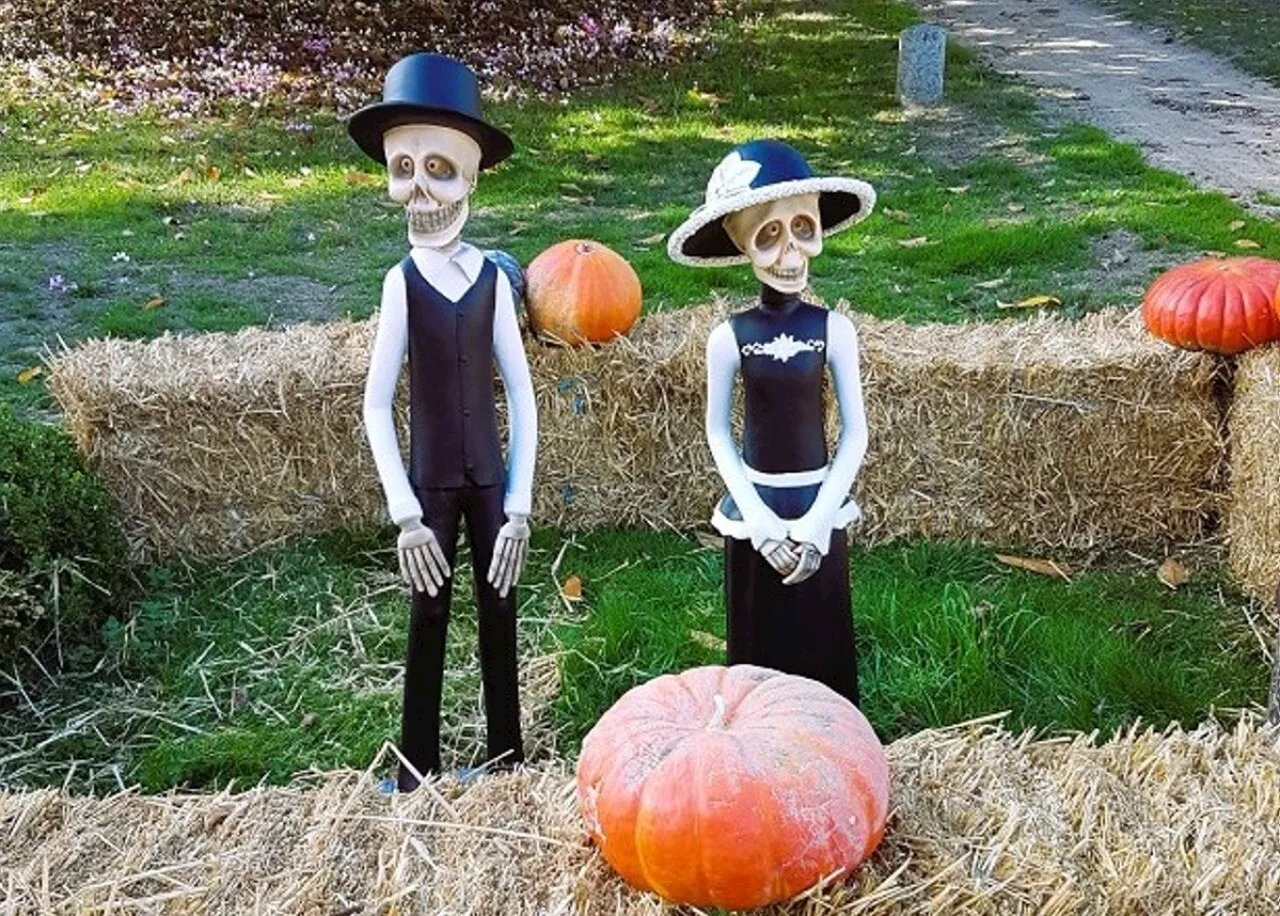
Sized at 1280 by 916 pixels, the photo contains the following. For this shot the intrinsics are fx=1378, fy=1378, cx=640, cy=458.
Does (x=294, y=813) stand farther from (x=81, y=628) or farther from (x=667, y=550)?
(x=667, y=550)

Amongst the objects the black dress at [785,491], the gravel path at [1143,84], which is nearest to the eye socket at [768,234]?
the black dress at [785,491]

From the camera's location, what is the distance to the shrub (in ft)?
13.5

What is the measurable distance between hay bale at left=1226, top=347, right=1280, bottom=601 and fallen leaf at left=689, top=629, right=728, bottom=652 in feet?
5.95

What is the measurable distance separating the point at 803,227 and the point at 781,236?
60 millimetres

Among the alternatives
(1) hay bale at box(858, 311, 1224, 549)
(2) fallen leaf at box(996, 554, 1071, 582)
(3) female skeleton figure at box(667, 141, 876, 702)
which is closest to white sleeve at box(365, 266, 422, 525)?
(3) female skeleton figure at box(667, 141, 876, 702)

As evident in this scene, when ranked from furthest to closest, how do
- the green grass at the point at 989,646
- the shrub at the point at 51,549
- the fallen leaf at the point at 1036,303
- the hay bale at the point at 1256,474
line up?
the fallen leaf at the point at 1036,303 < the hay bale at the point at 1256,474 < the shrub at the point at 51,549 < the green grass at the point at 989,646

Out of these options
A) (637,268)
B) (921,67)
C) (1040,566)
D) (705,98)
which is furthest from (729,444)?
(921,67)

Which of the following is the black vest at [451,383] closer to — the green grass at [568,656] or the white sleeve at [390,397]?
the white sleeve at [390,397]

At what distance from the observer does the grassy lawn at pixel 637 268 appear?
3945 millimetres

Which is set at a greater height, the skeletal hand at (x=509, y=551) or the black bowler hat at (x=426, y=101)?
the black bowler hat at (x=426, y=101)

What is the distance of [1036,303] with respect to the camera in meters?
6.66

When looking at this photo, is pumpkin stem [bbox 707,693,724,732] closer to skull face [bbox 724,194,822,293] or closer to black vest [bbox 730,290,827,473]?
black vest [bbox 730,290,827,473]

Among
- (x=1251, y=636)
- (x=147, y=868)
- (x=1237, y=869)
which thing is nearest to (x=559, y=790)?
(x=147, y=868)

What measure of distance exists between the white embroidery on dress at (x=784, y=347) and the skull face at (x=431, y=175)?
2.41ft
